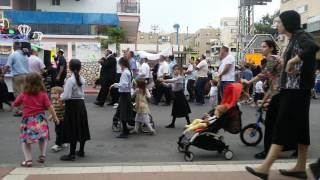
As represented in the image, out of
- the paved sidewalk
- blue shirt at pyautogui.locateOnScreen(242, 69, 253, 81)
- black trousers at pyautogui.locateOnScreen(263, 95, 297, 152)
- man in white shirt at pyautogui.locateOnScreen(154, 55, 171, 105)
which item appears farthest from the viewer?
blue shirt at pyautogui.locateOnScreen(242, 69, 253, 81)

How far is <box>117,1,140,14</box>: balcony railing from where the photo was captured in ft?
163

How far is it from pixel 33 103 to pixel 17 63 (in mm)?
5959

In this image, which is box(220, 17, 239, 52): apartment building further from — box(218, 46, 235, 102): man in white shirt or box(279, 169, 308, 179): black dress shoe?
box(279, 169, 308, 179): black dress shoe

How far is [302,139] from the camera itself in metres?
6.38

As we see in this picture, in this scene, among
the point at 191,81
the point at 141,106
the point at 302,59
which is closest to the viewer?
the point at 302,59

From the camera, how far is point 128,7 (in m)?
50.6

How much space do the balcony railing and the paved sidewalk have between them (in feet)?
140

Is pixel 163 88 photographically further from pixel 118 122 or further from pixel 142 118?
pixel 142 118

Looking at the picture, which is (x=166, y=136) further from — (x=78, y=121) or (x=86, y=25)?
(x=86, y=25)

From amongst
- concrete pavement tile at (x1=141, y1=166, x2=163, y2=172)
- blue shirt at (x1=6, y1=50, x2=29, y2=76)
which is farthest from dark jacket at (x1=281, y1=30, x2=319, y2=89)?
blue shirt at (x1=6, y1=50, x2=29, y2=76)

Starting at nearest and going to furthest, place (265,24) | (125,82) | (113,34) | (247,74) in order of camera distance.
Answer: (125,82)
(247,74)
(113,34)
(265,24)

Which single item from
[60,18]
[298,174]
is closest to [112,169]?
[298,174]

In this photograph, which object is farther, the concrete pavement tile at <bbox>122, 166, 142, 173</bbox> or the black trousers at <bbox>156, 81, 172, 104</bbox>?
the black trousers at <bbox>156, 81, 172, 104</bbox>

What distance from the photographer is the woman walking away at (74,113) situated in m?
8.34
